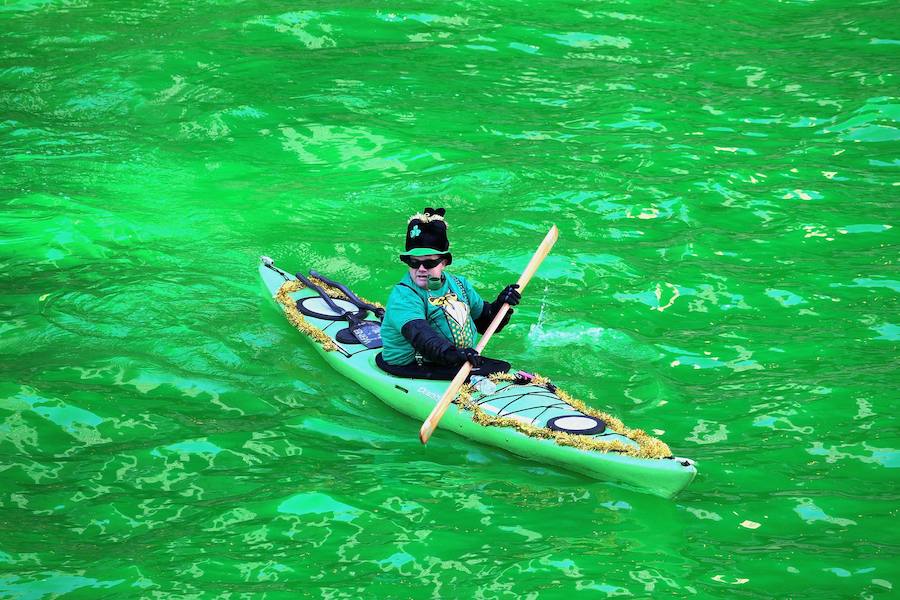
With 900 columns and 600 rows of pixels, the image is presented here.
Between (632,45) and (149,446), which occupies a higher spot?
(632,45)

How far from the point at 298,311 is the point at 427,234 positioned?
1.93 m

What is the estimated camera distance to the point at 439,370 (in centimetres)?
693

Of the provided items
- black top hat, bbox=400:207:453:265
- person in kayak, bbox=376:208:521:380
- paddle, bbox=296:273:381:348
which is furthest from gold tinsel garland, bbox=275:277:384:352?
black top hat, bbox=400:207:453:265

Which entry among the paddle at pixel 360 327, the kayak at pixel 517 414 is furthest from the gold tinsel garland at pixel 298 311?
the paddle at pixel 360 327

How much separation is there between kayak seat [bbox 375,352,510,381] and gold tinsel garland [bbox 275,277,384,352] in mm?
849

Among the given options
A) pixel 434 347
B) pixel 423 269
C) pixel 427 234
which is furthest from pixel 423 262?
pixel 434 347

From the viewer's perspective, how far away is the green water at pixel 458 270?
222 inches

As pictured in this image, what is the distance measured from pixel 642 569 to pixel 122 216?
6837 mm

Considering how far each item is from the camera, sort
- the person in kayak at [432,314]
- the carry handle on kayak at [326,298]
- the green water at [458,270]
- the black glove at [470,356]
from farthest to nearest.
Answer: the carry handle on kayak at [326,298] → the person in kayak at [432,314] → the black glove at [470,356] → the green water at [458,270]

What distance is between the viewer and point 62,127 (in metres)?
12.5

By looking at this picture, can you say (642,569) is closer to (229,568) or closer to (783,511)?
(783,511)

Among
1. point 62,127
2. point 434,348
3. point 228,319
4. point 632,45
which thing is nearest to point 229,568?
point 434,348

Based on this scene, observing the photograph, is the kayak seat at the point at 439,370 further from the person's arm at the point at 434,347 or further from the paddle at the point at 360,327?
the paddle at the point at 360,327

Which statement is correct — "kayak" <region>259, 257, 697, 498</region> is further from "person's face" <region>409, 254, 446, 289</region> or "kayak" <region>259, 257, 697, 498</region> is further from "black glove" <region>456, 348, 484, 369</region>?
"person's face" <region>409, 254, 446, 289</region>
